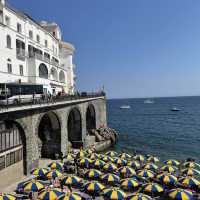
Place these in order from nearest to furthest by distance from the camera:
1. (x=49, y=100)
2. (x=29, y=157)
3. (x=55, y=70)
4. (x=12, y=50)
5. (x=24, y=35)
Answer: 1. (x=29, y=157)
2. (x=49, y=100)
3. (x=12, y=50)
4. (x=24, y=35)
5. (x=55, y=70)

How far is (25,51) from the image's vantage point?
136 feet

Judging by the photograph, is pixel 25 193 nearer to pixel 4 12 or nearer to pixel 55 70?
pixel 4 12

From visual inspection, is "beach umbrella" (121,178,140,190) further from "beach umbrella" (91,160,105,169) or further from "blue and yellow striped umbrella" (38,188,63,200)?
Result: "beach umbrella" (91,160,105,169)

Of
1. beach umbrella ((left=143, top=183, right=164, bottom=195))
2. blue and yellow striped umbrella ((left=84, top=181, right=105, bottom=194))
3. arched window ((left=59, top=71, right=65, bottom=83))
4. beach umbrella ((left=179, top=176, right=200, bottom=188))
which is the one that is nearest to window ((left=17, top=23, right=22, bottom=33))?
arched window ((left=59, top=71, right=65, bottom=83))

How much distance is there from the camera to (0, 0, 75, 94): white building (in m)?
35.3

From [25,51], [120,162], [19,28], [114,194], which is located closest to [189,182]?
[114,194]

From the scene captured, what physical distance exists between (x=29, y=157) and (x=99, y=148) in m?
22.3

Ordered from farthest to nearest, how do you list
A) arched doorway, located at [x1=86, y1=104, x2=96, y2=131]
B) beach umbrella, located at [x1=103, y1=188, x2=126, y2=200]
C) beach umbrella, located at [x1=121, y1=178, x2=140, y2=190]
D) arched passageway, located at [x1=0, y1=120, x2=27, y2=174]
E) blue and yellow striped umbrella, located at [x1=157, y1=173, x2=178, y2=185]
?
arched doorway, located at [x1=86, y1=104, x2=96, y2=131] < arched passageway, located at [x1=0, y1=120, x2=27, y2=174] < blue and yellow striped umbrella, located at [x1=157, y1=173, x2=178, y2=185] < beach umbrella, located at [x1=121, y1=178, x2=140, y2=190] < beach umbrella, located at [x1=103, y1=188, x2=126, y2=200]

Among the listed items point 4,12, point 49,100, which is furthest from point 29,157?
point 4,12

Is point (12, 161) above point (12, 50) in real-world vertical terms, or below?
below

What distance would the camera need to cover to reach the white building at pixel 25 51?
35.3 metres

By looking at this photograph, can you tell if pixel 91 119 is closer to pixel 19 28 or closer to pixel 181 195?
pixel 19 28

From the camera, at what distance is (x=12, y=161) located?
31250 mm

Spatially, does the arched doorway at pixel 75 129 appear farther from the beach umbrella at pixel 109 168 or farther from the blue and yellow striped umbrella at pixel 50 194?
the blue and yellow striped umbrella at pixel 50 194
